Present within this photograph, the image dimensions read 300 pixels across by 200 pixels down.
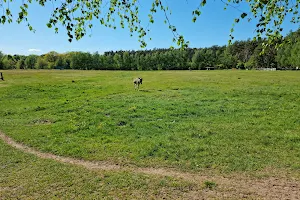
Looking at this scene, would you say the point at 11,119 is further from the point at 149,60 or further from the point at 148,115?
the point at 149,60

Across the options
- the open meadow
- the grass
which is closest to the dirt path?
the open meadow

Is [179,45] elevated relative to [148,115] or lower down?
elevated

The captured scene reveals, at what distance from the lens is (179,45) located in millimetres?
5582

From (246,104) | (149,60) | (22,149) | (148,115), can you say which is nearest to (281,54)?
(149,60)

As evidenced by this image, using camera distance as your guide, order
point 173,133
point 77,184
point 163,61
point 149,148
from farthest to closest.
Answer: point 163,61, point 173,133, point 149,148, point 77,184

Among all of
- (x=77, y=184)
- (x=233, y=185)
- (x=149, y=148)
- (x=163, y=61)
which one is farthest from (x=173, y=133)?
(x=163, y=61)

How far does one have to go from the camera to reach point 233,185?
8.18 metres

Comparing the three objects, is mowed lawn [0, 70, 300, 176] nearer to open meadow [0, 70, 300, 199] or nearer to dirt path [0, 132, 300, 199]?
open meadow [0, 70, 300, 199]

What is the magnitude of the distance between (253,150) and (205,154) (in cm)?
236

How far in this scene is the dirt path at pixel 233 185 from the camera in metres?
7.57

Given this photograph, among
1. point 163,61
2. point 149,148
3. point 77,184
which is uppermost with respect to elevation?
point 163,61

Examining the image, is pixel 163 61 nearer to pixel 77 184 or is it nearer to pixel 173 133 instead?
pixel 173 133

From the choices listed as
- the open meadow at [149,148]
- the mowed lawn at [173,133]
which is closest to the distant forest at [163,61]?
the mowed lawn at [173,133]

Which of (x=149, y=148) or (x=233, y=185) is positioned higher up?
(x=149, y=148)
